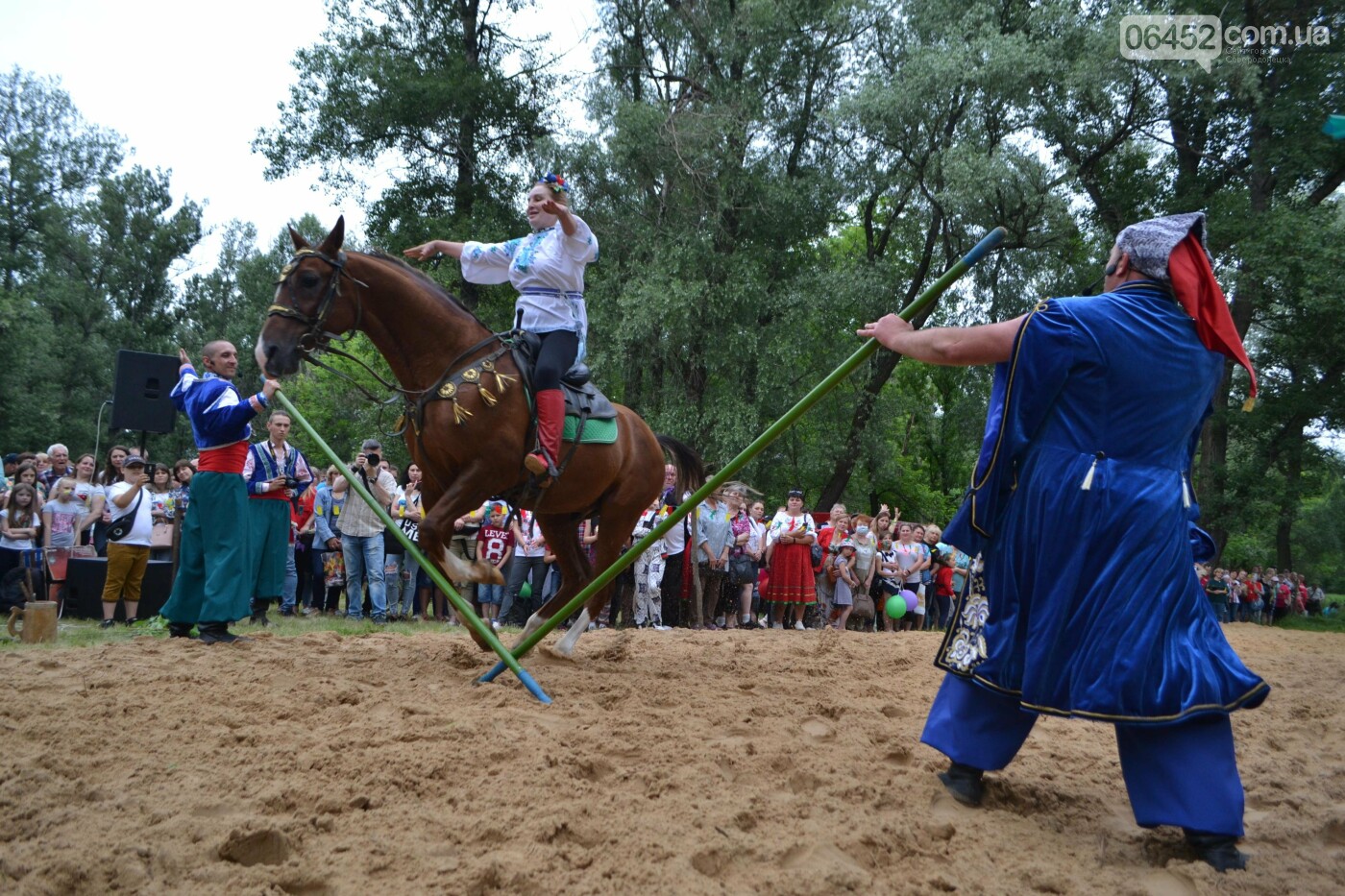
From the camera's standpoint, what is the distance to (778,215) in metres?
21.8

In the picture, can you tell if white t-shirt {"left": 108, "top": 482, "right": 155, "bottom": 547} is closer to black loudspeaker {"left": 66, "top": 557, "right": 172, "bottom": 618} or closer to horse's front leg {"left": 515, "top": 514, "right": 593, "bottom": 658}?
black loudspeaker {"left": 66, "top": 557, "right": 172, "bottom": 618}

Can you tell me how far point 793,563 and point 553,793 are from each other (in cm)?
997

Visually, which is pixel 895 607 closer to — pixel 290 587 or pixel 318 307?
pixel 290 587

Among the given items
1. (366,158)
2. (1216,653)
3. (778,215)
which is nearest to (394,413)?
(366,158)

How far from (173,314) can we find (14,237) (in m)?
7.46

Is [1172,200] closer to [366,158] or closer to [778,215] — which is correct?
[778,215]

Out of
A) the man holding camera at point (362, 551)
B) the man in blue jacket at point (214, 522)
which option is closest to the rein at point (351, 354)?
the man in blue jacket at point (214, 522)

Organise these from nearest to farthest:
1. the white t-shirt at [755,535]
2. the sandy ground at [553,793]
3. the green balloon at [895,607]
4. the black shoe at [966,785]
Result: the sandy ground at [553,793] → the black shoe at [966,785] → the white t-shirt at [755,535] → the green balloon at [895,607]

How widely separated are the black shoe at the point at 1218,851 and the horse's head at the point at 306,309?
17.4ft

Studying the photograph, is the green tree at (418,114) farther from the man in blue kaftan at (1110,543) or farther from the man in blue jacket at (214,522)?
the man in blue kaftan at (1110,543)

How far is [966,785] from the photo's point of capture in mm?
3787

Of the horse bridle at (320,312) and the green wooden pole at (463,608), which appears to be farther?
the horse bridle at (320,312)

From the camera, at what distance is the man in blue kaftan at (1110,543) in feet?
10.8

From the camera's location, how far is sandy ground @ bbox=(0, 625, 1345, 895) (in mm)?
2992
